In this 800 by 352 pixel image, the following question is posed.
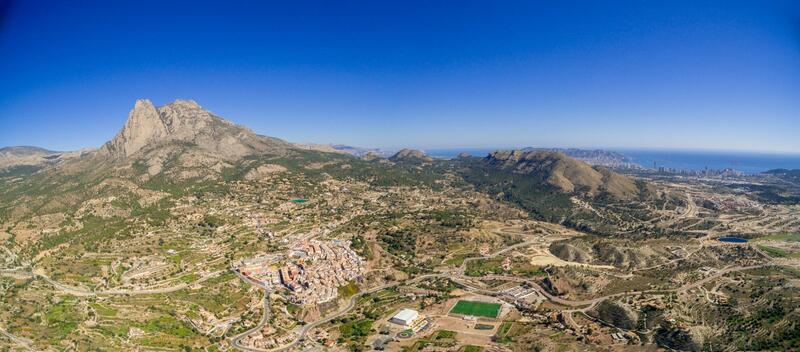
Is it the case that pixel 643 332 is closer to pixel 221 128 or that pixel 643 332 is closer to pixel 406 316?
pixel 406 316

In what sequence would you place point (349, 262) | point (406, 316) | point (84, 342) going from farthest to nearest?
1. point (349, 262)
2. point (406, 316)
3. point (84, 342)

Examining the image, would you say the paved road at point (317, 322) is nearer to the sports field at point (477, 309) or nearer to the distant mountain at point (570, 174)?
the sports field at point (477, 309)

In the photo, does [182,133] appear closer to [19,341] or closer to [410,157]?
[410,157]

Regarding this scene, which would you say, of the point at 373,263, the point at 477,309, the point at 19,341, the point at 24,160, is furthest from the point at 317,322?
the point at 24,160

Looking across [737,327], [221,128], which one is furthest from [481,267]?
[221,128]

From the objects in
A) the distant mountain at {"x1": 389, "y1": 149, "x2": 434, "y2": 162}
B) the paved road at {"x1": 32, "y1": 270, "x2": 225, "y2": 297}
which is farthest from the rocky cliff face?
the paved road at {"x1": 32, "y1": 270, "x2": 225, "y2": 297}

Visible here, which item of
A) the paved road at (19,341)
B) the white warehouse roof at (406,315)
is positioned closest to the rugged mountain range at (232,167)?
the paved road at (19,341)
